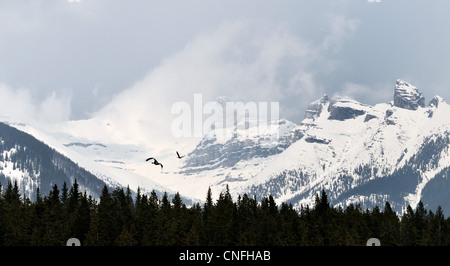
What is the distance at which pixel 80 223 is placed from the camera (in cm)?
19825
